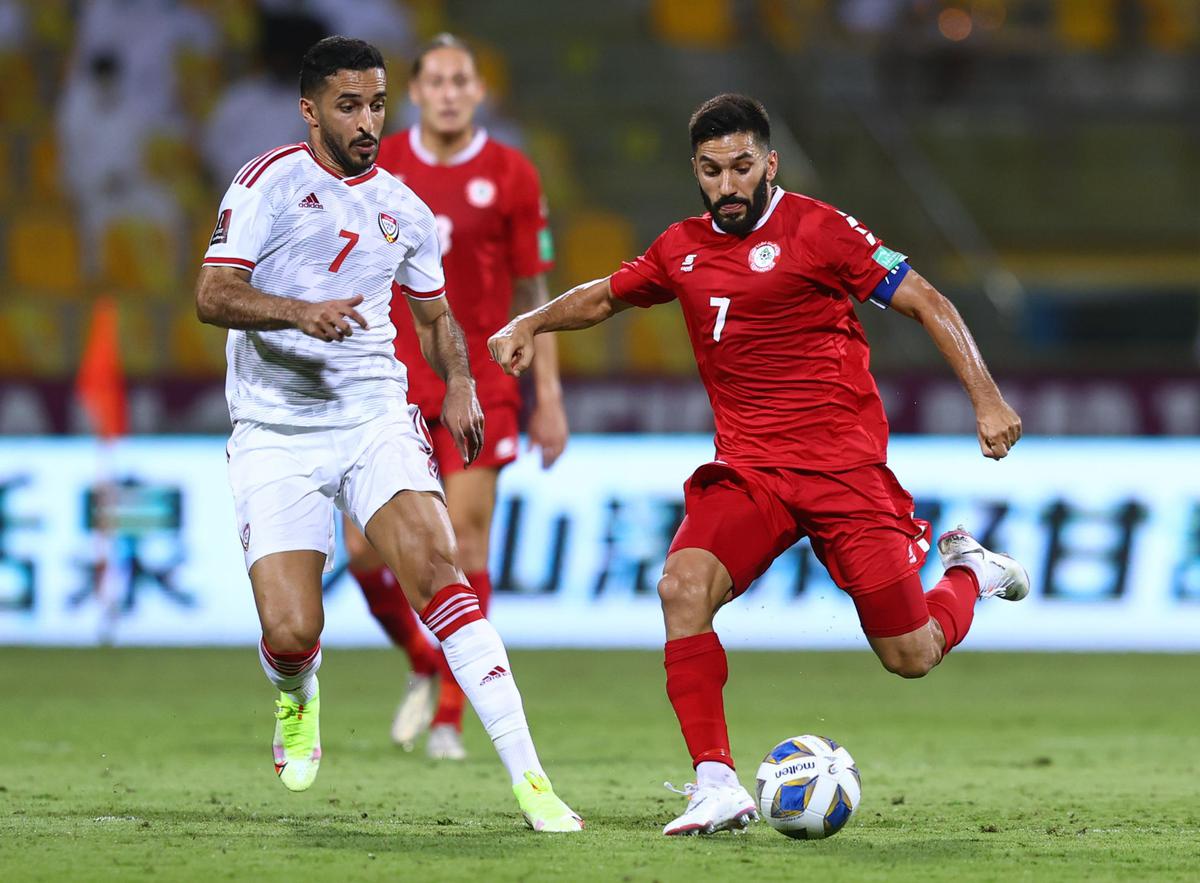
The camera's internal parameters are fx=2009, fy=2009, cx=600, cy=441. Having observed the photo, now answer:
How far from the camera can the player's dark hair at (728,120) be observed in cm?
580

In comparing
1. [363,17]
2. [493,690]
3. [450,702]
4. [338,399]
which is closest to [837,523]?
[493,690]

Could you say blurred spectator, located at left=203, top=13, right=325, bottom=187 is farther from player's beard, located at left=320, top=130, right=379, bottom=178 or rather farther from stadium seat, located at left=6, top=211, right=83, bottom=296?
player's beard, located at left=320, top=130, right=379, bottom=178

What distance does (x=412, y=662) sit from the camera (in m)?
8.34

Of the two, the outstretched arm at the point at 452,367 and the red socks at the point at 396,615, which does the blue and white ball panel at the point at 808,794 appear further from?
the red socks at the point at 396,615

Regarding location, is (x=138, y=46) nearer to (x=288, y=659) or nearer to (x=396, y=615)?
(x=396, y=615)

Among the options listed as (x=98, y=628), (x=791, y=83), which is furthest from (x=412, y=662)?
(x=791, y=83)

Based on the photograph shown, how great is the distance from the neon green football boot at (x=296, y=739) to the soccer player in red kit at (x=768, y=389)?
1203 millimetres

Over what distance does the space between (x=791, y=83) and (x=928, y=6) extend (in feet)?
6.77

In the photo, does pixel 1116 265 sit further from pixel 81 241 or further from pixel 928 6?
pixel 81 241

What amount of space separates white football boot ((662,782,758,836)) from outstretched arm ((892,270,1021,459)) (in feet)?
3.89

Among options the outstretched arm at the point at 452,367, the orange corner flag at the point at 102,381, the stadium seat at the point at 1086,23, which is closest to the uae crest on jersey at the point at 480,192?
the outstretched arm at the point at 452,367

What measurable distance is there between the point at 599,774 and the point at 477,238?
223 cm

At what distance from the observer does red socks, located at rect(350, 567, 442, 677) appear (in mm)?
8273

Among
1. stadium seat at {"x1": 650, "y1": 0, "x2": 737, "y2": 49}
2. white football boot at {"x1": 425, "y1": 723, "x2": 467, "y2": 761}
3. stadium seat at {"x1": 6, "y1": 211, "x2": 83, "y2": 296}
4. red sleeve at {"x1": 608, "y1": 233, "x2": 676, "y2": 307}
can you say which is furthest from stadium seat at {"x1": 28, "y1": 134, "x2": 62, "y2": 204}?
red sleeve at {"x1": 608, "y1": 233, "x2": 676, "y2": 307}
